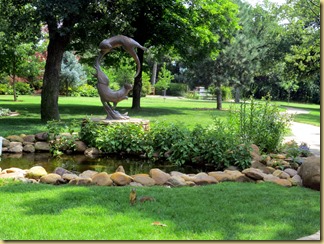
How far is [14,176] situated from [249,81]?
69.7ft

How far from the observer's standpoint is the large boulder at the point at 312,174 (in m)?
5.68

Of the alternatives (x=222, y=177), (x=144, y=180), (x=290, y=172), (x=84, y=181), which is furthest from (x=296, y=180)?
(x=84, y=181)

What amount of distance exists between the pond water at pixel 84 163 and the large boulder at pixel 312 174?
2.10 m

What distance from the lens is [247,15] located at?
81.0 feet

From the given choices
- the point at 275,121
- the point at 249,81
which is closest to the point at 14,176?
the point at 275,121

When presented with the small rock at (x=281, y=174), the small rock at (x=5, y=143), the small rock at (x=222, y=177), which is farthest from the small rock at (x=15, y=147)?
the small rock at (x=281, y=174)

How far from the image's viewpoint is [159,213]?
4227 millimetres

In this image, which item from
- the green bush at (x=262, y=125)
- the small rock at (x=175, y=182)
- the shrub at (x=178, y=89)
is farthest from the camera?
the shrub at (x=178, y=89)

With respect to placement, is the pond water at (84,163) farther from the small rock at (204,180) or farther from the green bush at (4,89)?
the green bush at (4,89)

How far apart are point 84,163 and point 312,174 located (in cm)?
440

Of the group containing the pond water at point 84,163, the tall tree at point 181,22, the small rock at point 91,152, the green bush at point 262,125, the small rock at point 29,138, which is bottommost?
the pond water at point 84,163

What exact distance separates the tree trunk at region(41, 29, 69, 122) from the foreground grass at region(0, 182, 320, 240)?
7.88 metres

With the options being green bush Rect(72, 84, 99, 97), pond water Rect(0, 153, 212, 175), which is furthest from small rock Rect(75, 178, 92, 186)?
green bush Rect(72, 84, 99, 97)

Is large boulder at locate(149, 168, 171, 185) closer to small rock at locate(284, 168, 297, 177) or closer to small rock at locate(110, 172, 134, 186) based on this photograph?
small rock at locate(110, 172, 134, 186)
